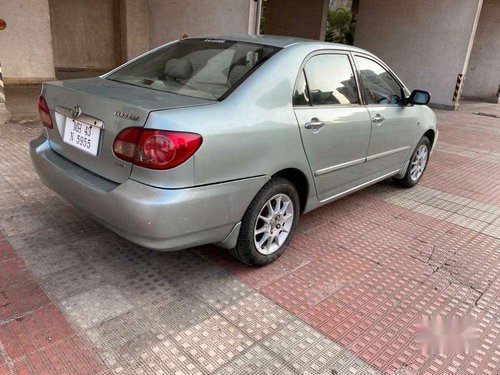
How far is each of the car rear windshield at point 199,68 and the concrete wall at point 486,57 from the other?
1637 centimetres

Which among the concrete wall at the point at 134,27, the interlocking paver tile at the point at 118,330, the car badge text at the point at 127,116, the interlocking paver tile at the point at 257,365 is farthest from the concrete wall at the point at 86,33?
the interlocking paver tile at the point at 257,365

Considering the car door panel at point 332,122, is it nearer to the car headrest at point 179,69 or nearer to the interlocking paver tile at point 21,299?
the car headrest at point 179,69

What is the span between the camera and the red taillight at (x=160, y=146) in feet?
7.35

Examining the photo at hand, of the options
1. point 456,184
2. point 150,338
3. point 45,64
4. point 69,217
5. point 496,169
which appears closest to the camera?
point 150,338

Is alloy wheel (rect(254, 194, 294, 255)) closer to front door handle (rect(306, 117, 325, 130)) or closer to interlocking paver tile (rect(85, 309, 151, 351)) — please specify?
front door handle (rect(306, 117, 325, 130))

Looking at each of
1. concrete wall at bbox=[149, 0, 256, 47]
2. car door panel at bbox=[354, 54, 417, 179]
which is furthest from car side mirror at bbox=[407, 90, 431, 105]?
concrete wall at bbox=[149, 0, 256, 47]

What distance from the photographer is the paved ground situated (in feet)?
7.23

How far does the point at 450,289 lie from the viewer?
9.97 feet

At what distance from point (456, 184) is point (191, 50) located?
411 cm

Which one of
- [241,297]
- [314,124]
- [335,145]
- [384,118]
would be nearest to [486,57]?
[384,118]

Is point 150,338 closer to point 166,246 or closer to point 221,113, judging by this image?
point 166,246

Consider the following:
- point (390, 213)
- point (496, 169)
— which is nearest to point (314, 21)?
point (496, 169)

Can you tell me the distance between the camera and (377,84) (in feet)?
13.2

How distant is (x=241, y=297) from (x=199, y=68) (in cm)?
161
